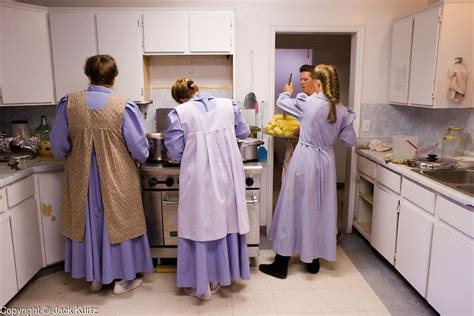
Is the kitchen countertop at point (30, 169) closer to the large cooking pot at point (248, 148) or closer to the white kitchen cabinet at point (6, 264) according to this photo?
the white kitchen cabinet at point (6, 264)

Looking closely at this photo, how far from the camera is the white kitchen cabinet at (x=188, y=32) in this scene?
2818 mm

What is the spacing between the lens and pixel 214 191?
2.23m

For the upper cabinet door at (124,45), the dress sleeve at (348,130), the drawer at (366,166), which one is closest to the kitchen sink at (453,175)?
the dress sleeve at (348,130)

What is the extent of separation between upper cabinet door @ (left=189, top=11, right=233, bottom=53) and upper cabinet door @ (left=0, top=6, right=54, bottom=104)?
44.3 inches

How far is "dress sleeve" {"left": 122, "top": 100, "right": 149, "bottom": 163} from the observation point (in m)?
2.20

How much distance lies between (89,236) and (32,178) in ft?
2.10

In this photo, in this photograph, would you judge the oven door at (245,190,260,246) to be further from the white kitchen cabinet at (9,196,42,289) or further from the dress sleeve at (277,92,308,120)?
the white kitchen cabinet at (9,196,42,289)

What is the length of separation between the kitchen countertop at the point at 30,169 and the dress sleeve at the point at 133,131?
713 millimetres

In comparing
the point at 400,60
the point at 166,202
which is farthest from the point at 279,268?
the point at 400,60

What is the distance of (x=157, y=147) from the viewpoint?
2719mm

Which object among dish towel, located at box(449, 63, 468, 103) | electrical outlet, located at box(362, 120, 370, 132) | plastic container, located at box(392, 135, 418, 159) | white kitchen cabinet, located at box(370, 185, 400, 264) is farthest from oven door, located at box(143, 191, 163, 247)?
dish towel, located at box(449, 63, 468, 103)

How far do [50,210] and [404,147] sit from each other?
2618mm

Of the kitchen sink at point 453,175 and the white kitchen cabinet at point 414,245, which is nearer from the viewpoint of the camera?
the white kitchen cabinet at point 414,245

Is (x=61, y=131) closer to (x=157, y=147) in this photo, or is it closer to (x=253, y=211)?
(x=157, y=147)
